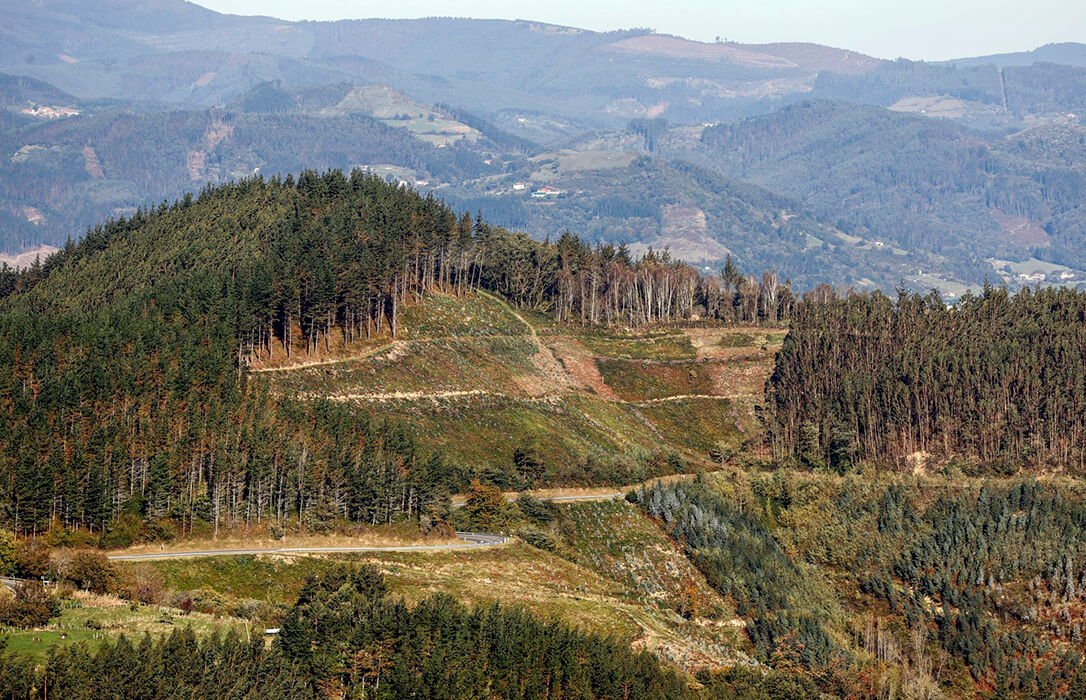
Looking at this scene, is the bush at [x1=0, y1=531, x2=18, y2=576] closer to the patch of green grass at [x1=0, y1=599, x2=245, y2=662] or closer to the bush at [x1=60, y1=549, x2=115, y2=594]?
the bush at [x1=60, y1=549, x2=115, y2=594]

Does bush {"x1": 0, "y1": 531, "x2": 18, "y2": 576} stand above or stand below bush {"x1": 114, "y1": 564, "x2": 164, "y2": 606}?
above

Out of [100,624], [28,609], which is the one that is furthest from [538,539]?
[28,609]

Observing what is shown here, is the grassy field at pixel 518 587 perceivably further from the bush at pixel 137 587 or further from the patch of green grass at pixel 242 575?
the bush at pixel 137 587

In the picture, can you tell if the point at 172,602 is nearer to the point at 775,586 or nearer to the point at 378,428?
the point at 378,428

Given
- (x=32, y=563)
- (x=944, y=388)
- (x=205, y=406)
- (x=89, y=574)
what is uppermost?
(x=205, y=406)

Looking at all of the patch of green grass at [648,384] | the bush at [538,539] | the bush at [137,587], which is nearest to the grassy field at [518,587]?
the bush at [538,539]

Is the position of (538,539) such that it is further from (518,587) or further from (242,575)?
(242,575)

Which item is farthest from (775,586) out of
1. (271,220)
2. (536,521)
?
(271,220)

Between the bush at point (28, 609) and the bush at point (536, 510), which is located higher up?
the bush at point (28, 609)

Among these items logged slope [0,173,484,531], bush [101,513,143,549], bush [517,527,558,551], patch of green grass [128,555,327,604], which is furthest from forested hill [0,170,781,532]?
bush [517,527,558,551]

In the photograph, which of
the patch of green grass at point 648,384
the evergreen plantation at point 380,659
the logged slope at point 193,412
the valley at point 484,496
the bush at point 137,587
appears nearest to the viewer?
the evergreen plantation at point 380,659
